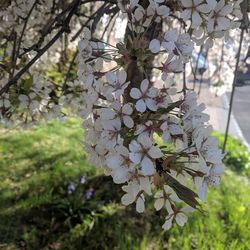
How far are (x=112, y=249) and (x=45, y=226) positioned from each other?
17.7 inches

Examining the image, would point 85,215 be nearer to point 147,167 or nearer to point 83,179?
point 83,179

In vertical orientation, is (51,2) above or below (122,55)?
above

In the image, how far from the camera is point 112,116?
0.74 metres

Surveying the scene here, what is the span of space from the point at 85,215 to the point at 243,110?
22.1 ft

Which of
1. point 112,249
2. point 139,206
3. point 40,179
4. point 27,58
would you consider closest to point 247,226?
point 112,249

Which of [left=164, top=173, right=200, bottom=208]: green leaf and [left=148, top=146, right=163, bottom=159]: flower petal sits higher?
[left=148, top=146, right=163, bottom=159]: flower petal

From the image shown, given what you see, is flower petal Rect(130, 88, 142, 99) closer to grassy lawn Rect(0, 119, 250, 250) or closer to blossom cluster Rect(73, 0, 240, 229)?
blossom cluster Rect(73, 0, 240, 229)

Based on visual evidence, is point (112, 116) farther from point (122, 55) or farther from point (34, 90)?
point (34, 90)

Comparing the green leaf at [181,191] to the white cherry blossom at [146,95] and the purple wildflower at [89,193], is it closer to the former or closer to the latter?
the white cherry blossom at [146,95]

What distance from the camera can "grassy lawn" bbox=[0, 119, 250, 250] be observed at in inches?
95.8

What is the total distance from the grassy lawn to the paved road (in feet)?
12.5

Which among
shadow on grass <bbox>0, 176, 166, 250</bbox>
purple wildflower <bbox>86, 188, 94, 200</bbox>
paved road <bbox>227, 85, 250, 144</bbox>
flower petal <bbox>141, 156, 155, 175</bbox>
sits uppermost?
flower petal <bbox>141, 156, 155, 175</bbox>

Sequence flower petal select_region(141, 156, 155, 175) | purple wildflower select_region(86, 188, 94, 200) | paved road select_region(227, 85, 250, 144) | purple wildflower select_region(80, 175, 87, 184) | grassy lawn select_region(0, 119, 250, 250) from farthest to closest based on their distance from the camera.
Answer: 1. paved road select_region(227, 85, 250, 144)
2. purple wildflower select_region(80, 175, 87, 184)
3. purple wildflower select_region(86, 188, 94, 200)
4. grassy lawn select_region(0, 119, 250, 250)
5. flower petal select_region(141, 156, 155, 175)

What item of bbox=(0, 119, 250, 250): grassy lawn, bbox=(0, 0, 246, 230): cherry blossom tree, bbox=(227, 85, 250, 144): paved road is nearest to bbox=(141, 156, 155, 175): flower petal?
bbox=(0, 0, 246, 230): cherry blossom tree
